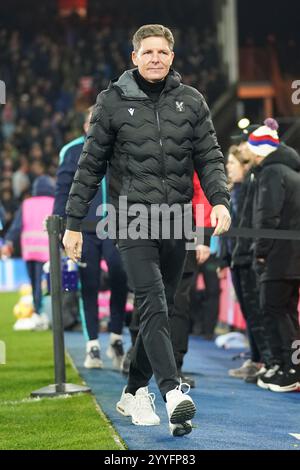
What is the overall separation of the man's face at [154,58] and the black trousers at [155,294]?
907 millimetres

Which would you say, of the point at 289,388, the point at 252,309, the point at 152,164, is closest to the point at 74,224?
the point at 152,164

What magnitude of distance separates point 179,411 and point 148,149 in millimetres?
1411

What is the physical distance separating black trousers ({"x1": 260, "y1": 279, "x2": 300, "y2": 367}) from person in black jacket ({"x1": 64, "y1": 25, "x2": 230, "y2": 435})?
1.94 meters

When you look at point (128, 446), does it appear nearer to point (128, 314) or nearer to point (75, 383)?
point (75, 383)

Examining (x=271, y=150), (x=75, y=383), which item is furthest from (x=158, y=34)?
(x=75, y=383)

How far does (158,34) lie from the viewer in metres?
6.03

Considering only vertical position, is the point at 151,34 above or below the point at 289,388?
above

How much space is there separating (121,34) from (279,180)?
85.5 feet

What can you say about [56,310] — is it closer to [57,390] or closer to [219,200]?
[57,390]

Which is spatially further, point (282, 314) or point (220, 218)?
point (282, 314)

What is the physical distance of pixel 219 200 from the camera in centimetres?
603

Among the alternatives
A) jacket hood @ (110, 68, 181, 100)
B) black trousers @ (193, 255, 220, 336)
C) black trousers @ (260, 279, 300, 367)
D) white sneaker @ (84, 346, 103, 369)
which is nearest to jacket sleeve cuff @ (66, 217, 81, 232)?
jacket hood @ (110, 68, 181, 100)

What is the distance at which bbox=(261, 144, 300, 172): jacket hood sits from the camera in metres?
8.12

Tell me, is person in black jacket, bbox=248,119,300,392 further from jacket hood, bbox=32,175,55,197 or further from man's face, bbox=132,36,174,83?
jacket hood, bbox=32,175,55,197
